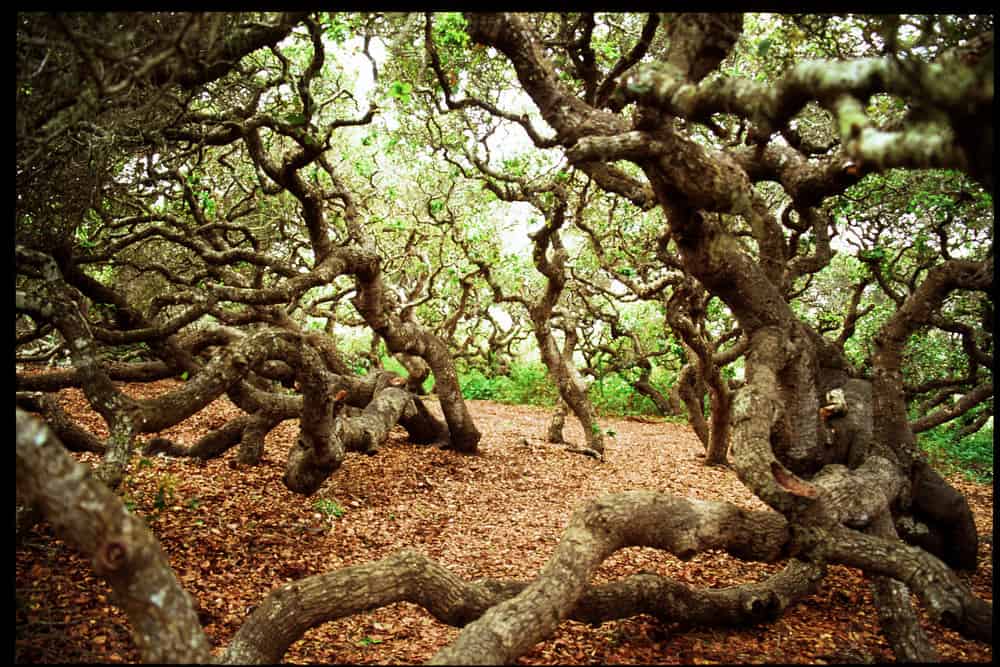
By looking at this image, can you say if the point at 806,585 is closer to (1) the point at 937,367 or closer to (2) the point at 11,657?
(2) the point at 11,657

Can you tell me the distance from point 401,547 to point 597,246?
20.5ft

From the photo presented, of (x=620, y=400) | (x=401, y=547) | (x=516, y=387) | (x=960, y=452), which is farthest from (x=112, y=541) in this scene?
(x=516, y=387)

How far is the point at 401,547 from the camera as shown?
698 centimetres

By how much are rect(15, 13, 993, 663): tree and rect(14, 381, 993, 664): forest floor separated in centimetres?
45

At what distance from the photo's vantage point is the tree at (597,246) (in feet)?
10.5

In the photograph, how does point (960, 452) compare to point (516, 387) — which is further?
point (516, 387)

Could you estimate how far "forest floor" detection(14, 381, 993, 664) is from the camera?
4.63 m

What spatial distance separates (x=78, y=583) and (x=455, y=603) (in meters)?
3.17

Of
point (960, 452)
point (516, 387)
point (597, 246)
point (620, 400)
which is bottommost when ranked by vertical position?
point (960, 452)

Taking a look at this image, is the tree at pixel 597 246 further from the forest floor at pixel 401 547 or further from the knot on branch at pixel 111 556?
the forest floor at pixel 401 547

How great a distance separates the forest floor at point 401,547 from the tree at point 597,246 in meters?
0.45

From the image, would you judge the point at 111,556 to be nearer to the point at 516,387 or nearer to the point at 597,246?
the point at 597,246

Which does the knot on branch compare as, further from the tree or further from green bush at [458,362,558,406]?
green bush at [458,362,558,406]

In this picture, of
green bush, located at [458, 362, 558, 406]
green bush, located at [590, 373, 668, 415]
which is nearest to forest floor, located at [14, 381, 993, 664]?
green bush, located at [590, 373, 668, 415]
